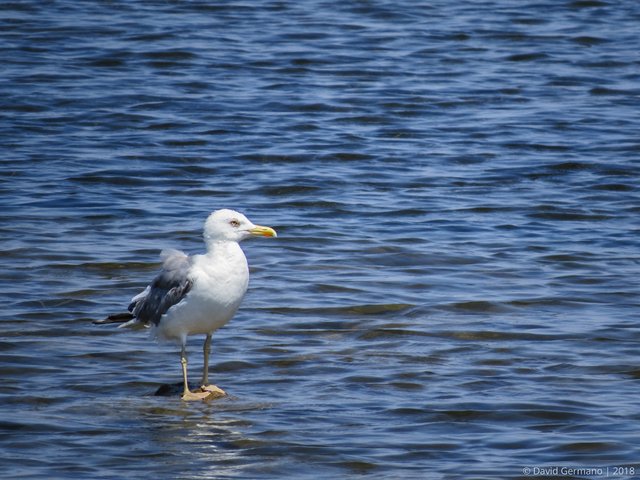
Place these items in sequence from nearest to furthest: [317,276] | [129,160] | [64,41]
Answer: [317,276] < [129,160] < [64,41]

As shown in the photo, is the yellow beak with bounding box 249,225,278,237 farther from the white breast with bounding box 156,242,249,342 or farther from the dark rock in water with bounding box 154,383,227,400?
the dark rock in water with bounding box 154,383,227,400

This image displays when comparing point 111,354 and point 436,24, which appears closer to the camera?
point 111,354

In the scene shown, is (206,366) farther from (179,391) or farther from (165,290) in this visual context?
(165,290)

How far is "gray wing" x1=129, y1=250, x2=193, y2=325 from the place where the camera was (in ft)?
25.8

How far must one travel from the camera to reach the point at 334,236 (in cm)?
1219

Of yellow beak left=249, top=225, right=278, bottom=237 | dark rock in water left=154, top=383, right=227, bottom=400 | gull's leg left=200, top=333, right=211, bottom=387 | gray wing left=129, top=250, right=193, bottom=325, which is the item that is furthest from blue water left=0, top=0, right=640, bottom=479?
yellow beak left=249, top=225, right=278, bottom=237

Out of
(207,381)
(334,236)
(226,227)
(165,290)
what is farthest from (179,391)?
(334,236)

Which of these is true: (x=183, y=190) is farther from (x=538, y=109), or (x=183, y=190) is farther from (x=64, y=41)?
(x=64, y=41)

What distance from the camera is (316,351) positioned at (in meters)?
8.89

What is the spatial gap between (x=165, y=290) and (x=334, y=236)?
172 inches

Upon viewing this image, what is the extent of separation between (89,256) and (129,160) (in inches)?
157

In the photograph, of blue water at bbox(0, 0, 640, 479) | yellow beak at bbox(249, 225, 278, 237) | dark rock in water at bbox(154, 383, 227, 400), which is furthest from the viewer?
yellow beak at bbox(249, 225, 278, 237)

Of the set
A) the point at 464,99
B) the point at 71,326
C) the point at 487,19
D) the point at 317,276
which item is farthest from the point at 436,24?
the point at 71,326

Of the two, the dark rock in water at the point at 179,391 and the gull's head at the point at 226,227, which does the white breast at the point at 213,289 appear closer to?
the gull's head at the point at 226,227
